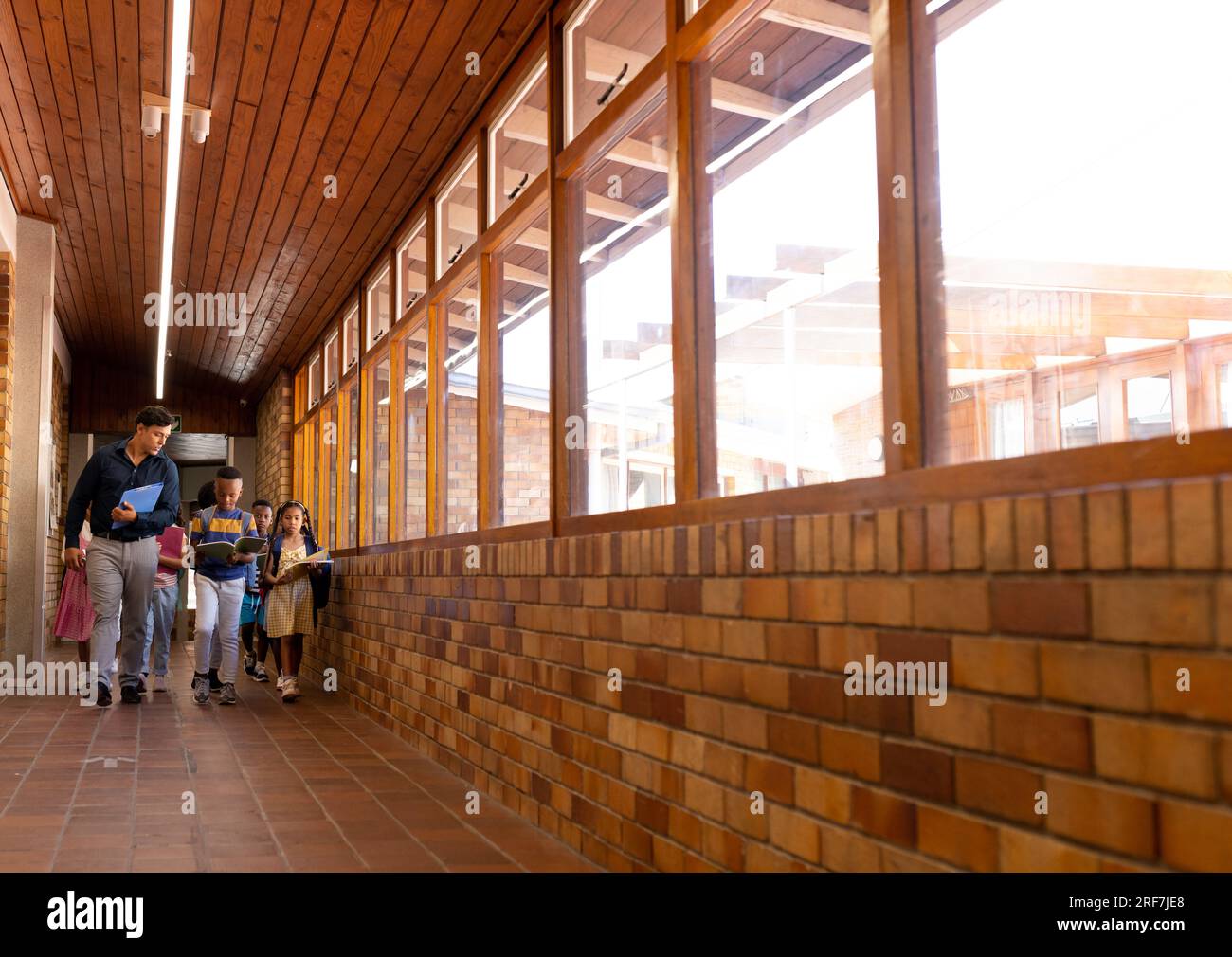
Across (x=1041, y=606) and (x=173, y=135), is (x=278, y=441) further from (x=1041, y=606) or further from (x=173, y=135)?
(x=1041, y=606)

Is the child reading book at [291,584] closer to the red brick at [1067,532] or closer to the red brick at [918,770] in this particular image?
the red brick at [918,770]

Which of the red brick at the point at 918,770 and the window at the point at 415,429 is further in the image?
the window at the point at 415,429

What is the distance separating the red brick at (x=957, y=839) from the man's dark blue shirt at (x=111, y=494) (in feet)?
17.4

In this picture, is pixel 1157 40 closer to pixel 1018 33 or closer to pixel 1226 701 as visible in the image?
pixel 1018 33

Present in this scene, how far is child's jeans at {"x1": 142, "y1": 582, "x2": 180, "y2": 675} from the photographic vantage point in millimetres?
7159

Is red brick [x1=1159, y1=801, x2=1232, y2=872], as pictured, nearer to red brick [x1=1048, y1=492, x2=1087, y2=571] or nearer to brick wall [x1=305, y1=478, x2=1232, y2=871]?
brick wall [x1=305, y1=478, x2=1232, y2=871]

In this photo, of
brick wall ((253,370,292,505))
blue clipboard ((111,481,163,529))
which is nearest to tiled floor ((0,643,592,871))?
blue clipboard ((111,481,163,529))

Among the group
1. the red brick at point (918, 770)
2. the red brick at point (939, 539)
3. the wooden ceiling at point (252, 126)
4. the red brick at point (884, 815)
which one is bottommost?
the red brick at point (884, 815)

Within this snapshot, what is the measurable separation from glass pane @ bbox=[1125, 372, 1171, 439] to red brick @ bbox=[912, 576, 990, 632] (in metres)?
0.32

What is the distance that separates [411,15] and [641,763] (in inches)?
123

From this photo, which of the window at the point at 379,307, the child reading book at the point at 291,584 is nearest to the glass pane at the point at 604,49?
the window at the point at 379,307

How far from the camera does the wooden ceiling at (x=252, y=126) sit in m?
5.02

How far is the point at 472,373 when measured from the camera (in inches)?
220
